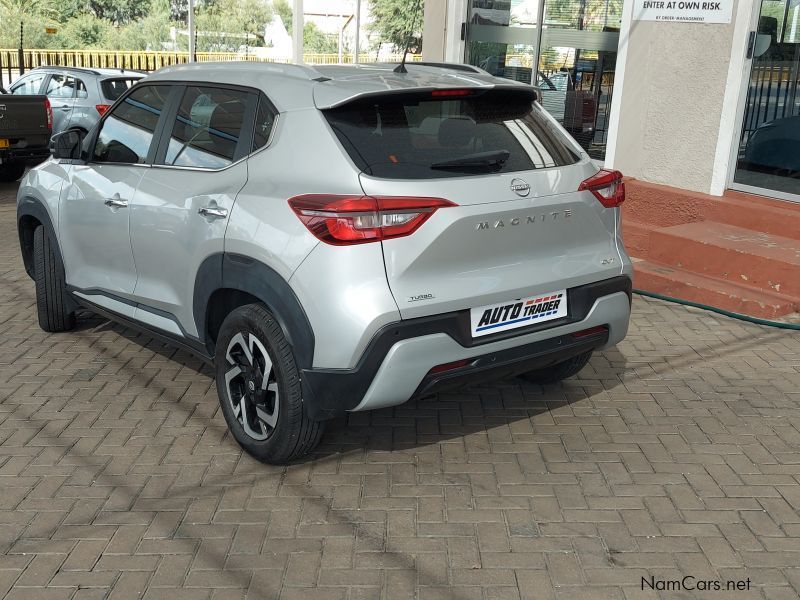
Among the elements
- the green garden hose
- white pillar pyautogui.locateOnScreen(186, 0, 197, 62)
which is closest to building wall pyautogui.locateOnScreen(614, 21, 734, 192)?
the green garden hose

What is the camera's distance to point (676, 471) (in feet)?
13.6

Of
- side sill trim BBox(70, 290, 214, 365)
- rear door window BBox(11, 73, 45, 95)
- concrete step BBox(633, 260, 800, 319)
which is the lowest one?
concrete step BBox(633, 260, 800, 319)

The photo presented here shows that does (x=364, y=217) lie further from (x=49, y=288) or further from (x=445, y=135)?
(x=49, y=288)

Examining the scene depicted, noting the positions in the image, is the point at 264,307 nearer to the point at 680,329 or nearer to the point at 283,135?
the point at 283,135

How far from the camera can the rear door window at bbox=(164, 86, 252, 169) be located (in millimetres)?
4273

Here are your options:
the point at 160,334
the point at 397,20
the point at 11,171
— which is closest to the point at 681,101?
the point at 160,334

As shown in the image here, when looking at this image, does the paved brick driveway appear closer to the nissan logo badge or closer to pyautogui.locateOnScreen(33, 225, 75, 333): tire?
pyautogui.locateOnScreen(33, 225, 75, 333): tire

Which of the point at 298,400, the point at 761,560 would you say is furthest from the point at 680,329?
the point at 298,400

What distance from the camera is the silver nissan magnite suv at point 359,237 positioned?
362 cm

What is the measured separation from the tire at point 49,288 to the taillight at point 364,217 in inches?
111

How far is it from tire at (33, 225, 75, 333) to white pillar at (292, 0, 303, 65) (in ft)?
33.7

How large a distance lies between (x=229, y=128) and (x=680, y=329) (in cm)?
363

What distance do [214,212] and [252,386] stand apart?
0.83 m

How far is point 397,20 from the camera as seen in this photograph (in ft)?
55.1
